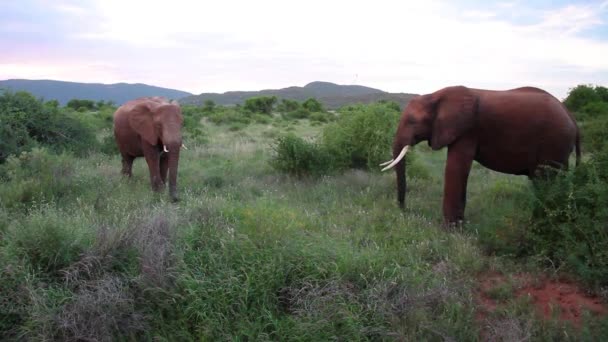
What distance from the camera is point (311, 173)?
10.3 metres

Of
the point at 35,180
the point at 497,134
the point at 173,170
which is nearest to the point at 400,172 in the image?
the point at 497,134

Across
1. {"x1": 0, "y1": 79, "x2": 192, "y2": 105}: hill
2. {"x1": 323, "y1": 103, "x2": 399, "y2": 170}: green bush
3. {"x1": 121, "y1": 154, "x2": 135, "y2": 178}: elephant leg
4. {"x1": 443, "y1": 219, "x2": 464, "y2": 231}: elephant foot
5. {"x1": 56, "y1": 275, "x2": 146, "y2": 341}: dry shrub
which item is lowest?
{"x1": 56, "y1": 275, "x2": 146, "y2": 341}: dry shrub

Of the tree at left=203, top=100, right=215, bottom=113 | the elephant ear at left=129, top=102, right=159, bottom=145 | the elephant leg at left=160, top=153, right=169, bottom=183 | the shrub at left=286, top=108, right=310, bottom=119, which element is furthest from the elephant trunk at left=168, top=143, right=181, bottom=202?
the tree at left=203, top=100, right=215, bottom=113

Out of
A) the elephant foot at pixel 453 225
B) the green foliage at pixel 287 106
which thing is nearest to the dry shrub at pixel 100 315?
the elephant foot at pixel 453 225

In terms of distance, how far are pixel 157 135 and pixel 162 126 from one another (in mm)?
262

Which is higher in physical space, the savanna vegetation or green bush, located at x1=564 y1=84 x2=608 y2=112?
green bush, located at x1=564 y1=84 x2=608 y2=112

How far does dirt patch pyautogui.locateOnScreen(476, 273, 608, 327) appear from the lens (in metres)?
4.41

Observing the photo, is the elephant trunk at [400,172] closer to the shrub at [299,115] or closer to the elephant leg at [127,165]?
the elephant leg at [127,165]

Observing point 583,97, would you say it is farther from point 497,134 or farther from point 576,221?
point 576,221

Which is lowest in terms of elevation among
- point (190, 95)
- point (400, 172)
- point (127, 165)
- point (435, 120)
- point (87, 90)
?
point (127, 165)

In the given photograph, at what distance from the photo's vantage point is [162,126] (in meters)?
8.42

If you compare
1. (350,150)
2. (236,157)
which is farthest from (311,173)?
(236,157)

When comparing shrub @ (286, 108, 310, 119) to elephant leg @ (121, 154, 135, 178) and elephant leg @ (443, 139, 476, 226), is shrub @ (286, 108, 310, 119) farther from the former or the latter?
elephant leg @ (443, 139, 476, 226)

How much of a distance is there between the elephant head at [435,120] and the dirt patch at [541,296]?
7.69ft
